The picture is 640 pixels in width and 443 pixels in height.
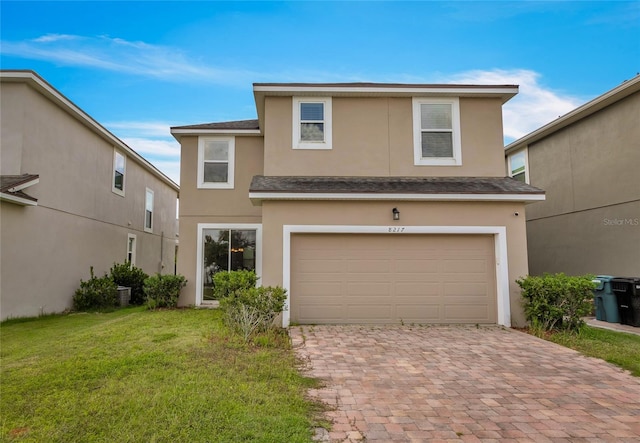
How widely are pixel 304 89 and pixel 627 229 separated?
9854 millimetres

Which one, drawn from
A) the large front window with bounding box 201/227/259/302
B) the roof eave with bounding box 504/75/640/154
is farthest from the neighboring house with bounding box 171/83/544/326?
the roof eave with bounding box 504/75/640/154

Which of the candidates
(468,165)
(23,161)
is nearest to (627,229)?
(468,165)

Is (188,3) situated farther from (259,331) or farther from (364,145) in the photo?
(259,331)

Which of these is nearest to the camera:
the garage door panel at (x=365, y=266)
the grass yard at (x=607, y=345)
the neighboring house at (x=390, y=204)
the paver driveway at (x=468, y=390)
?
the paver driveway at (x=468, y=390)

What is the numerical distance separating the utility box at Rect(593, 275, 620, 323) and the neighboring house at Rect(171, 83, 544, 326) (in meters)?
2.70

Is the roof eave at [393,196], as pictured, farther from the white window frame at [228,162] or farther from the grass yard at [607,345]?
the white window frame at [228,162]

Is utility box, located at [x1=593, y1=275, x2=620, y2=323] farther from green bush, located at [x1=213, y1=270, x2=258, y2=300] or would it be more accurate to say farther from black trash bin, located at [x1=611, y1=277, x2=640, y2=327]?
green bush, located at [x1=213, y1=270, x2=258, y2=300]

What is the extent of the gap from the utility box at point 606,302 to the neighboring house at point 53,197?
14.6m

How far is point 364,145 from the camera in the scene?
32.6ft

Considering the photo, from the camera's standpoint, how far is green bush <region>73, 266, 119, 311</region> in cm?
1152

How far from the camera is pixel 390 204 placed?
345 inches

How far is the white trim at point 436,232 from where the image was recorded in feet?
27.8

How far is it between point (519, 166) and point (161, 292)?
47.9 feet

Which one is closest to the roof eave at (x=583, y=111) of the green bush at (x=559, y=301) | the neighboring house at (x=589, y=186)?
the neighboring house at (x=589, y=186)
